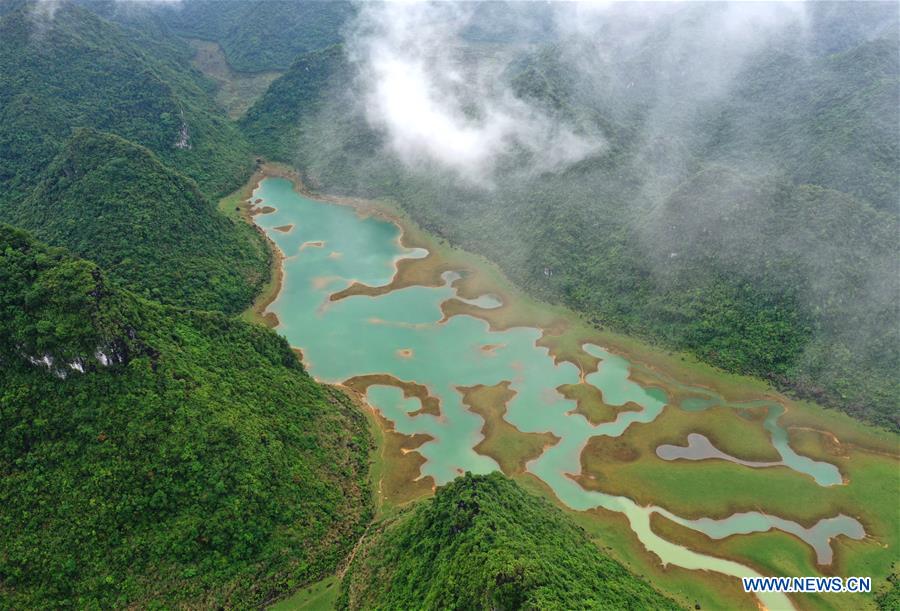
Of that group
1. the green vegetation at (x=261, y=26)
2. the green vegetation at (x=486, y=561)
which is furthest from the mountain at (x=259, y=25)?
the green vegetation at (x=486, y=561)

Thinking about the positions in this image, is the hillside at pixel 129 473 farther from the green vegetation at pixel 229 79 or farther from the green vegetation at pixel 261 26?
the green vegetation at pixel 261 26

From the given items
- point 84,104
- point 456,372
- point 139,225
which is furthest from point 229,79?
point 456,372

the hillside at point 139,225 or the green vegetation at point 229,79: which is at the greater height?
the green vegetation at point 229,79

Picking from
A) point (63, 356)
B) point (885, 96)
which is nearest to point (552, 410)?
point (63, 356)

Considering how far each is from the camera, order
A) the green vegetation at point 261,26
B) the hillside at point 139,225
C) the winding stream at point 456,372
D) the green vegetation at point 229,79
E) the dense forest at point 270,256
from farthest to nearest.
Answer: the green vegetation at point 261,26, the green vegetation at point 229,79, the hillside at point 139,225, the winding stream at point 456,372, the dense forest at point 270,256

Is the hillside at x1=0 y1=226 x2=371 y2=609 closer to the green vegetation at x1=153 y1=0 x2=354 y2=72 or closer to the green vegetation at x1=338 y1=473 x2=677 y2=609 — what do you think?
the green vegetation at x1=338 y1=473 x2=677 y2=609
